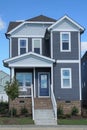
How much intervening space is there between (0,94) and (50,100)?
45.8m

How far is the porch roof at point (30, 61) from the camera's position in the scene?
34.5 meters

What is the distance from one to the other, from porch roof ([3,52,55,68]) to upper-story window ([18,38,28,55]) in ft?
9.13

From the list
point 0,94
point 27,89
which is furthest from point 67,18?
point 0,94

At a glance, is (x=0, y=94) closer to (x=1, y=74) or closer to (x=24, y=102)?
(x=1, y=74)

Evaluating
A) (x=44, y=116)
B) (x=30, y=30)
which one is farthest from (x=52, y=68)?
(x=44, y=116)

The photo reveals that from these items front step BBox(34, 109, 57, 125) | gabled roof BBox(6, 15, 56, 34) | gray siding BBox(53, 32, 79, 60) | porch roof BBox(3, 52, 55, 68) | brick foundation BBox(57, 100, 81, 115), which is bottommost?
front step BBox(34, 109, 57, 125)

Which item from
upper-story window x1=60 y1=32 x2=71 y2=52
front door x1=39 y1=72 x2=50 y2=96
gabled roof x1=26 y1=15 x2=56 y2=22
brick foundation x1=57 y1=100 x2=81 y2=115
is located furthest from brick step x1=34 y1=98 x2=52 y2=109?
gabled roof x1=26 y1=15 x2=56 y2=22

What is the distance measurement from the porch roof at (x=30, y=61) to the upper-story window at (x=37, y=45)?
121 inches

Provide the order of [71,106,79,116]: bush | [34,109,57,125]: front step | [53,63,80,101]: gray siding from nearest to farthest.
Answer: [34,109,57,125]: front step → [71,106,79,116]: bush → [53,63,80,101]: gray siding

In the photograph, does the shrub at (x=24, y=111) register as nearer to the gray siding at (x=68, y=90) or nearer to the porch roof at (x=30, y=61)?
the gray siding at (x=68, y=90)

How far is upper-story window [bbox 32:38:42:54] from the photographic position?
1491 inches

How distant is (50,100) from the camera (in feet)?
113

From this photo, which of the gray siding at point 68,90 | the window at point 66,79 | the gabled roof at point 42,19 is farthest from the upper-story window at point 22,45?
Result: the window at point 66,79

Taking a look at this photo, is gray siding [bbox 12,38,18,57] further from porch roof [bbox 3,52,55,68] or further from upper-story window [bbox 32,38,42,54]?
porch roof [bbox 3,52,55,68]
